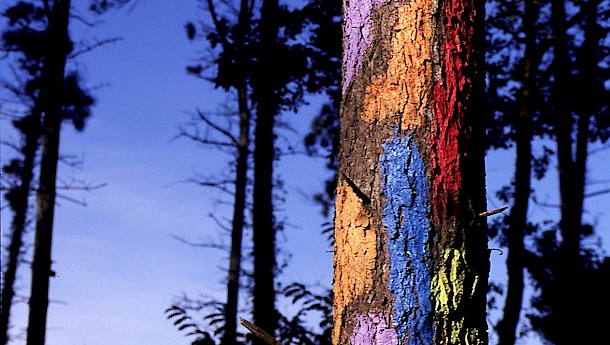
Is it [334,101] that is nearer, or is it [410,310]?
[410,310]

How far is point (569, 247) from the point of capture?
12.5m

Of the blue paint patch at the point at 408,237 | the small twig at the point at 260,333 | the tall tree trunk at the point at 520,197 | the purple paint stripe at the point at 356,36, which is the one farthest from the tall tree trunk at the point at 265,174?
the blue paint patch at the point at 408,237

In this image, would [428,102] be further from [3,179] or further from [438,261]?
[3,179]

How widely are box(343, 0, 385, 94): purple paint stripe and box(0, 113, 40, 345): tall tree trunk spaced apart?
17135 millimetres

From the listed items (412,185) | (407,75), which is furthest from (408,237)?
(407,75)

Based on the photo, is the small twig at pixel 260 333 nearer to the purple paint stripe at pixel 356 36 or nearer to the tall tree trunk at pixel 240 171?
the purple paint stripe at pixel 356 36

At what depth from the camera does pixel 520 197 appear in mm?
10789

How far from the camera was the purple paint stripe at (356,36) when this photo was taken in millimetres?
2688

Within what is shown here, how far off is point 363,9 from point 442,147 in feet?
2.07

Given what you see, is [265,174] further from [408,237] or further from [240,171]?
[408,237]

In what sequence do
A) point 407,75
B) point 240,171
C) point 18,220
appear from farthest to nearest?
point 18,220 < point 240,171 < point 407,75

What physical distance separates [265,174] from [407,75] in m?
9.53

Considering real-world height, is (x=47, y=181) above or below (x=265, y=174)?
below

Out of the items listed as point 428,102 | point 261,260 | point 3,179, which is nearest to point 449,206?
point 428,102
